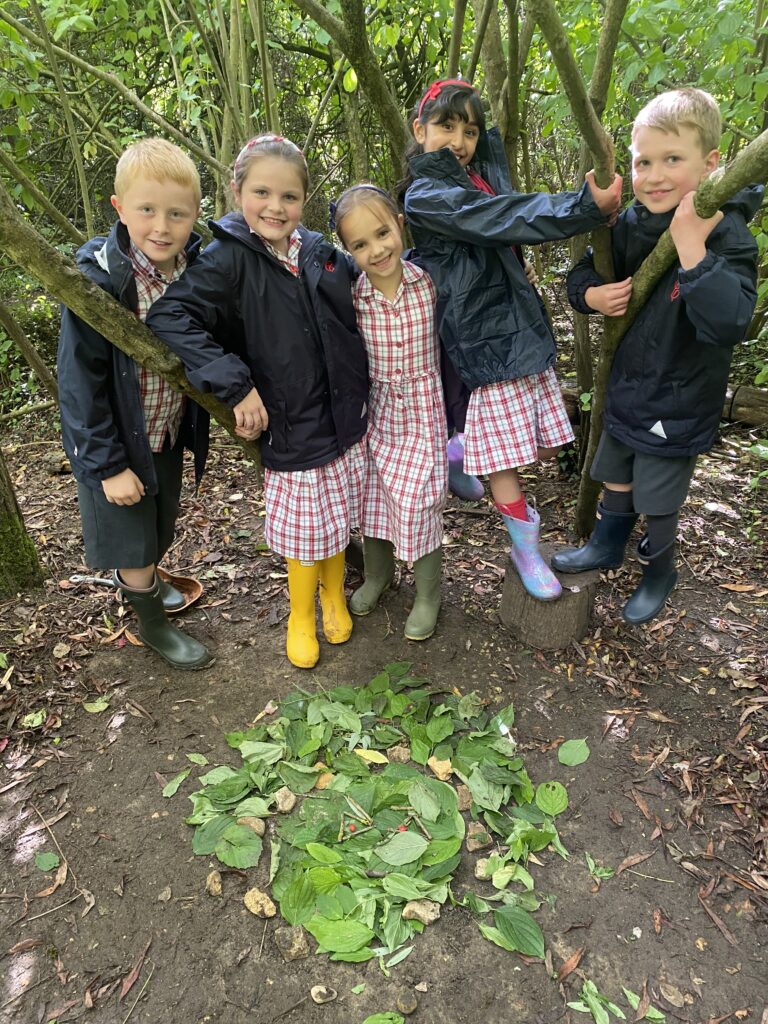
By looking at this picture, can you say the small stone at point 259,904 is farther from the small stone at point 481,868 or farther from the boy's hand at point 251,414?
the boy's hand at point 251,414

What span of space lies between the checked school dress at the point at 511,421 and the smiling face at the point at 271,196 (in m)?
0.90

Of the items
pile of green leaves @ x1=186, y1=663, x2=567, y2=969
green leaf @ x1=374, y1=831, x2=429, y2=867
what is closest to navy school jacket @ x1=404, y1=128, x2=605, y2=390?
pile of green leaves @ x1=186, y1=663, x2=567, y2=969

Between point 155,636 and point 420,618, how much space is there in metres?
1.14

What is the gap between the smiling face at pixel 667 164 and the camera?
1945 millimetres

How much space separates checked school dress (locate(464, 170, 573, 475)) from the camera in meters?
2.46

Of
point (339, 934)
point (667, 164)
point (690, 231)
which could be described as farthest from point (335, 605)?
point (667, 164)

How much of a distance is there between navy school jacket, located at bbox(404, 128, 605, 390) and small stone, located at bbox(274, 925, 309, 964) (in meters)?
1.85

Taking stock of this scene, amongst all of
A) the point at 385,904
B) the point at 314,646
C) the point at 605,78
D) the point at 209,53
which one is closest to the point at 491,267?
the point at 605,78

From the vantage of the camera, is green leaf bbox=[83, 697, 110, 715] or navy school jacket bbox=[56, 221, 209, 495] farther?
green leaf bbox=[83, 697, 110, 715]

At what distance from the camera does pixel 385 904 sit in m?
1.91

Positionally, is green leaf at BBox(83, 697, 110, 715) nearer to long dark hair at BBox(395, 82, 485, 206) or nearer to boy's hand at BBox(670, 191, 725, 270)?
long dark hair at BBox(395, 82, 485, 206)

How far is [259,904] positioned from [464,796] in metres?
0.73

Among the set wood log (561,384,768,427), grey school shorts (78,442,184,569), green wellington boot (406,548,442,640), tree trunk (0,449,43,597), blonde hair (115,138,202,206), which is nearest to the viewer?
blonde hair (115,138,202,206)

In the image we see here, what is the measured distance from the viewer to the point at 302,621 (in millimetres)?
2787
